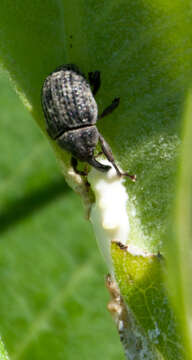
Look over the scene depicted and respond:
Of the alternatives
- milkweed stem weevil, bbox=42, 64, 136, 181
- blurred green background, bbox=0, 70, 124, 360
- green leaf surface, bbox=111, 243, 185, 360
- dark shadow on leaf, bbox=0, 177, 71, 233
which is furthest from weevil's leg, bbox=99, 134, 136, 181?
dark shadow on leaf, bbox=0, 177, 71, 233

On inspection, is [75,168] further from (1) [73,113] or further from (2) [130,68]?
(1) [73,113]

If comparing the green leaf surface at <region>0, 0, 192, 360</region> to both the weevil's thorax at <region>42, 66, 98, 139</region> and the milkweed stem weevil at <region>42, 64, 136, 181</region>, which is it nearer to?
the milkweed stem weevil at <region>42, 64, 136, 181</region>

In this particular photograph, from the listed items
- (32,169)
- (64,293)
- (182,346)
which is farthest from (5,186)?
(182,346)

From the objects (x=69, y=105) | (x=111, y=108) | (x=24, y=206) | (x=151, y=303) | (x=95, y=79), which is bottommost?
(x=151, y=303)

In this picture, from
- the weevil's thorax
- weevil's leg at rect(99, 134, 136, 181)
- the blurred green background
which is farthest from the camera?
the blurred green background

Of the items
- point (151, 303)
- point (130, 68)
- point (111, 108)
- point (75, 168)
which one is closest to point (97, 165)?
point (75, 168)
